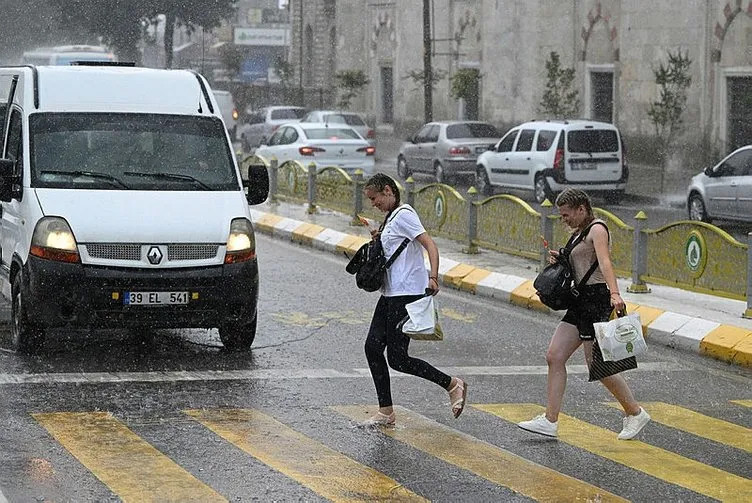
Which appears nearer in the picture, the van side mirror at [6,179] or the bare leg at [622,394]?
the bare leg at [622,394]

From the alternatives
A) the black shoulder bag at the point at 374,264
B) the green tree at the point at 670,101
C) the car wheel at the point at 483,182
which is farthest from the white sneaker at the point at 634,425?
the green tree at the point at 670,101

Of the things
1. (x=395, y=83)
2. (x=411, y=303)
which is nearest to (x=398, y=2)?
(x=395, y=83)

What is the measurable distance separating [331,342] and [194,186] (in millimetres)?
1876

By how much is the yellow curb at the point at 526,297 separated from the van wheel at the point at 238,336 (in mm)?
3887

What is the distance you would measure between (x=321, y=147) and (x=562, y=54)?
1198 cm

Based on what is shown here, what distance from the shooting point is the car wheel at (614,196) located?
2989cm

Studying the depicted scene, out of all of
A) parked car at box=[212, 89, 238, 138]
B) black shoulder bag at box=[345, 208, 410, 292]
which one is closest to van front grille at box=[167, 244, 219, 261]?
black shoulder bag at box=[345, 208, 410, 292]

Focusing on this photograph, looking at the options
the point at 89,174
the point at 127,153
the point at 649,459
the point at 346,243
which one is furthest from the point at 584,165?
the point at 649,459

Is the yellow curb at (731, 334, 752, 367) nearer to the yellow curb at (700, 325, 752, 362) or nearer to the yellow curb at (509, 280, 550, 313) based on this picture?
the yellow curb at (700, 325, 752, 362)

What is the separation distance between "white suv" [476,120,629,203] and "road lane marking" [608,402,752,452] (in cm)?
1933

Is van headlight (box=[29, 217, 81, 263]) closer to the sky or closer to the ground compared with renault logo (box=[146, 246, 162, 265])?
closer to the sky

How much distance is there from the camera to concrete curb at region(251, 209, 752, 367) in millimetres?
11875

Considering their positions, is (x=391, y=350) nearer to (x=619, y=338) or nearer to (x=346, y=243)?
(x=619, y=338)

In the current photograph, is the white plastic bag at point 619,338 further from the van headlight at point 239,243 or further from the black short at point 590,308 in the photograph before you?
the van headlight at point 239,243
